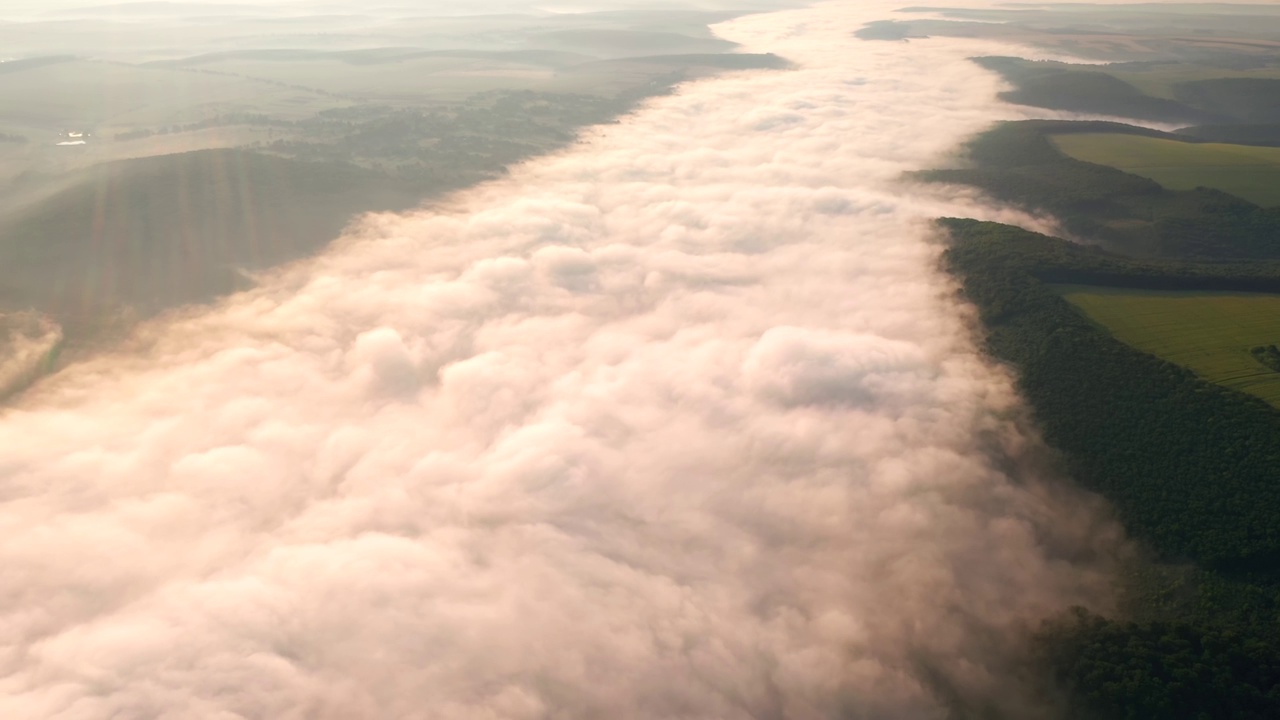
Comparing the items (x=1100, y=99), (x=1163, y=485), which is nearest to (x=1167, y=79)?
(x=1100, y=99)

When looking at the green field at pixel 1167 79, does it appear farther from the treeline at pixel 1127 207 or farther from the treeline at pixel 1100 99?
the treeline at pixel 1127 207

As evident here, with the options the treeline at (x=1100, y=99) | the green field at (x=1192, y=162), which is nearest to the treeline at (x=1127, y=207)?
the green field at (x=1192, y=162)

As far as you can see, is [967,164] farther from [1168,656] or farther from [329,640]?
[329,640]

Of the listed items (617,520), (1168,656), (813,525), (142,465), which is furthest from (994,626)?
(142,465)

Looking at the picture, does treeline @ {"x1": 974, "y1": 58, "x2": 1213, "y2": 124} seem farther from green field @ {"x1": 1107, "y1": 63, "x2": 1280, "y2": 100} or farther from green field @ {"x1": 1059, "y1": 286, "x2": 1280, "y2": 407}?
green field @ {"x1": 1059, "y1": 286, "x2": 1280, "y2": 407}

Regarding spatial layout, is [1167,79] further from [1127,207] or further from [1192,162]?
[1127,207]

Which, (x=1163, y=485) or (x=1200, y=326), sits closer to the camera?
(x=1163, y=485)
